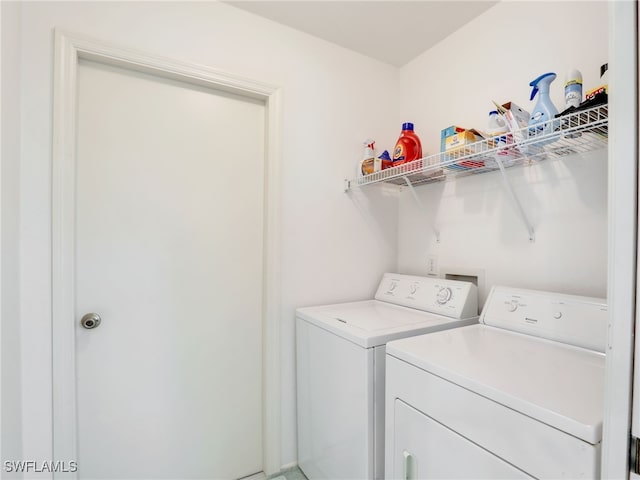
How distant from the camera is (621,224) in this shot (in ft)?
1.80

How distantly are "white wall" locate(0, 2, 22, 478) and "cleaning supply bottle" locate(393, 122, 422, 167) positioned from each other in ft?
5.61

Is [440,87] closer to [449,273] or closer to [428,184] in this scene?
[428,184]

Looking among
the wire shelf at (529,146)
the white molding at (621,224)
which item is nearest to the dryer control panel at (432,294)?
the wire shelf at (529,146)

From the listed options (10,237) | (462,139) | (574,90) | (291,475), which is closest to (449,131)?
(462,139)

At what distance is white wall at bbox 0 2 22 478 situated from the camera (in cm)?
103

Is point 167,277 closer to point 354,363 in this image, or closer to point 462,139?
point 354,363

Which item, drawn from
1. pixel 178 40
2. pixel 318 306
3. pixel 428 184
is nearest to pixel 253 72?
pixel 178 40

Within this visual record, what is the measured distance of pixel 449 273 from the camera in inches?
71.2

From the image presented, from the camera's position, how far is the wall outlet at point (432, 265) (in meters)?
1.89

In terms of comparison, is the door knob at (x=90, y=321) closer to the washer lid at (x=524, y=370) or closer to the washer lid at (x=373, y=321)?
the washer lid at (x=373, y=321)

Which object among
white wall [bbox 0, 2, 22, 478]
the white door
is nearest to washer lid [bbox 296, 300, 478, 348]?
the white door

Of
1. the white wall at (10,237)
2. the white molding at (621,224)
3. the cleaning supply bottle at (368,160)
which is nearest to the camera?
the white molding at (621,224)

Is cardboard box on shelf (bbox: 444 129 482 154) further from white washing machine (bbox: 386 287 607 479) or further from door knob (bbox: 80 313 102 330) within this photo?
door knob (bbox: 80 313 102 330)

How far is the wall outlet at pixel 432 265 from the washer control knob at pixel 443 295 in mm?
277
